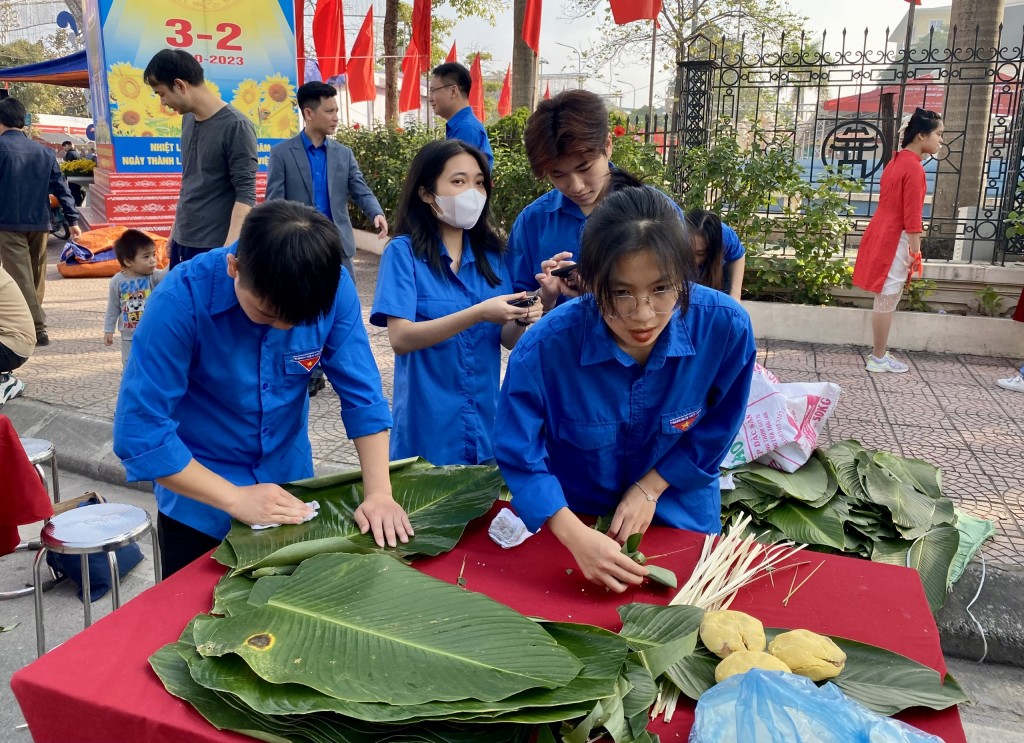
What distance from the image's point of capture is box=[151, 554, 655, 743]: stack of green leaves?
3.67 feet

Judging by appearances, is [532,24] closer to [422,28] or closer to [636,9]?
[636,9]

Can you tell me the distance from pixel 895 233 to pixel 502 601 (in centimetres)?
505

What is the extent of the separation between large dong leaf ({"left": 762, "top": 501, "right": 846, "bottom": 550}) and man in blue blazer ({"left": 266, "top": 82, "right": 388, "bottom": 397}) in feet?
9.16

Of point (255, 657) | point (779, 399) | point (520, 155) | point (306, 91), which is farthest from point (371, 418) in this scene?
point (520, 155)

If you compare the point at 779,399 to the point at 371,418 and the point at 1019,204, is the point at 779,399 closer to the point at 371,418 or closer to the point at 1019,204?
the point at 371,418

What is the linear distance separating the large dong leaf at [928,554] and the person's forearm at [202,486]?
6.76 feet

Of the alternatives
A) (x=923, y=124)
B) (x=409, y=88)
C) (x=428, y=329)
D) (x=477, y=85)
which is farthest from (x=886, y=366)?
(x=409, y=88)

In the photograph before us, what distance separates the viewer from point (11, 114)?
21.0ft

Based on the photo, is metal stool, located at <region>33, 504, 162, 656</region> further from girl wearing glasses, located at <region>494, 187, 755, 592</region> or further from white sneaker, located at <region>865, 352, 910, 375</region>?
white sneaker, located at <region>865, 352, 910, 375</region>

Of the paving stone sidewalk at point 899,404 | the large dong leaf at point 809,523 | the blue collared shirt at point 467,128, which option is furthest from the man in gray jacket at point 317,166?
the large dong leaf at point 809,523

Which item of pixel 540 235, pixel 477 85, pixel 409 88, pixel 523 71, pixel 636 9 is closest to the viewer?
pixel 540 235

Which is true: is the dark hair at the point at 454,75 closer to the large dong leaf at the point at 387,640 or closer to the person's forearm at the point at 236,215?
the person's forearm at the point at 236,215

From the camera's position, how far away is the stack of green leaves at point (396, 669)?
3.67 ft

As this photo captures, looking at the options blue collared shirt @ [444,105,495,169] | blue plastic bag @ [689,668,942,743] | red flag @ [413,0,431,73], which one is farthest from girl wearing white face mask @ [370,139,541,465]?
red flag @ [413,0,431,73]
